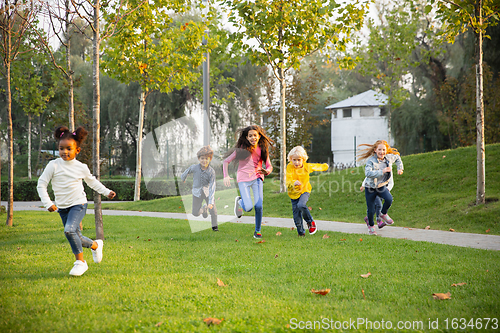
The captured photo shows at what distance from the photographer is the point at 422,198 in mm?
12438

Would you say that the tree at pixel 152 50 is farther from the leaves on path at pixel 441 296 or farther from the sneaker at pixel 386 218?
the leaves on path at pixel 441 296

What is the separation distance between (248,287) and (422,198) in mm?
9840

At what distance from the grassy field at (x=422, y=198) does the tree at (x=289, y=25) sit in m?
5.03

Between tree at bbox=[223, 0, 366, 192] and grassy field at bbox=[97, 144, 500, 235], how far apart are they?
5.03 metres

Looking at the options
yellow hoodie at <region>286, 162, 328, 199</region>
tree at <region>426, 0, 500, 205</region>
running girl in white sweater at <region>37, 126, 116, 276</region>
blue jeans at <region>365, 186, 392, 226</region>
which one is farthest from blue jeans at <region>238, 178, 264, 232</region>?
tree at <region>426, 0, 500, 205</region>

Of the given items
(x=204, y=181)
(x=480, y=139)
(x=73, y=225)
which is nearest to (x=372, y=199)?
(x=204, y=181)

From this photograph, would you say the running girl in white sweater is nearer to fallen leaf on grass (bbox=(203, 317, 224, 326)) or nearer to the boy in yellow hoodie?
fallen leaf on grass (bbox=(203, 317, 224, 326))

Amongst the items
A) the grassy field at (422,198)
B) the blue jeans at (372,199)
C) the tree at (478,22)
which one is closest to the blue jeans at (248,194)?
the blue jeans at (372,199)

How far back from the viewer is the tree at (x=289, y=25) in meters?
13.8

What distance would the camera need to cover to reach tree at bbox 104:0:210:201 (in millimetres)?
10695

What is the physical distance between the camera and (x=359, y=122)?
38.0 meters

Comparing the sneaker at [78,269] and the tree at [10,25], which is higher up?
the tree at [10,25]

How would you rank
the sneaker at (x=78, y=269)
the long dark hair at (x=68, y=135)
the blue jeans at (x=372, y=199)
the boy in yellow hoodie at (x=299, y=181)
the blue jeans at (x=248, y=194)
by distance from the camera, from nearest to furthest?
the sneaker at (x=78, y=269), the long dark hair at (x=68, y=135), the blue jeans at (x=248, y=194), the boy in yellow hoodie at (x=299, y=181), the blue jeans at (x=372, y=199)

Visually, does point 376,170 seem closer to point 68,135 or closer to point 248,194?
point 248,194
